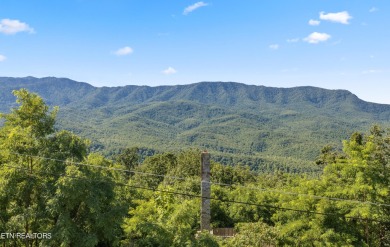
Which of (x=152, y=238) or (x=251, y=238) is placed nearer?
(x=152, y=238)

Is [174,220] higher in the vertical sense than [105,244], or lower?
higher

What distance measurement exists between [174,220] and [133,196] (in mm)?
15264

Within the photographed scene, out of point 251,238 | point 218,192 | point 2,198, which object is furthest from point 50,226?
point 218,192

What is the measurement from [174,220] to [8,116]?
29.2ft

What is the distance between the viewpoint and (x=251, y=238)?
17.8 metres

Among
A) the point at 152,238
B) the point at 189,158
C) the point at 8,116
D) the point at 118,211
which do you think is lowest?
the point at 189,158

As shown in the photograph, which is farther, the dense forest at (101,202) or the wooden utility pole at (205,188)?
the dense forest at (101,202)

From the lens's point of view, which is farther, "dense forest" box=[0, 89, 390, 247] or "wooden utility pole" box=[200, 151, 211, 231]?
"dense forest" box=[0, 89, 390, 247]

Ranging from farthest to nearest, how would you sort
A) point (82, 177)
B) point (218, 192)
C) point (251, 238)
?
point (218, 192)
point (251, 238)
point (82, 177)

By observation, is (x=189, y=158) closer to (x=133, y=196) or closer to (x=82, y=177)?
(x=133, y=196)

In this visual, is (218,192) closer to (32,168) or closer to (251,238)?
(251,238)

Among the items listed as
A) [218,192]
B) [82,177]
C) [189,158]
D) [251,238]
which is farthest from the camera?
[189,158]

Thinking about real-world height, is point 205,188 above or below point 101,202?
above

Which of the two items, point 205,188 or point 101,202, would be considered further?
point 101,202
